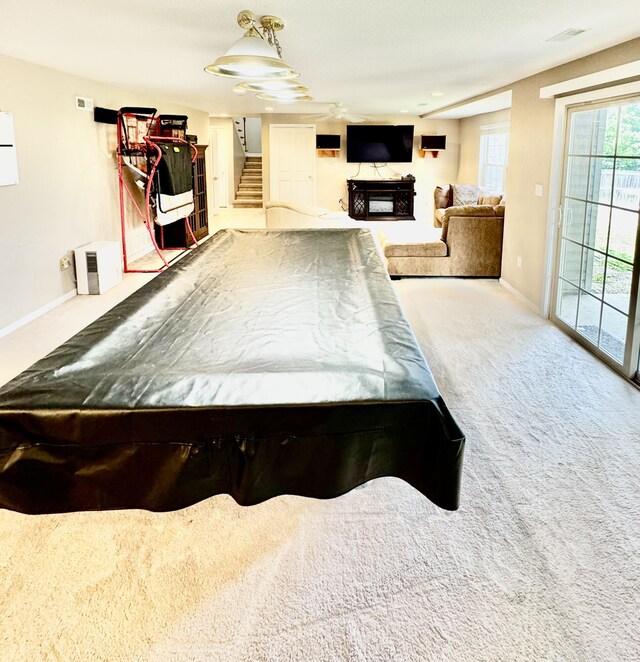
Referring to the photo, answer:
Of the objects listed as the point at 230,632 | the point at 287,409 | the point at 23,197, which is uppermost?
the point at 23,197

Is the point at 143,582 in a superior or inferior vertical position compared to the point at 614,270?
inferior

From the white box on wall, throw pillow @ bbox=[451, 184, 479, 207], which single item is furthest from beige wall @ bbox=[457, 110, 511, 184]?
the white box on wall

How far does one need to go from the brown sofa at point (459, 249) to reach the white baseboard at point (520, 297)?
32 centimetres

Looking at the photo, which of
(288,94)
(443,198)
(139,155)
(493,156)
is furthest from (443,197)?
(288,94)

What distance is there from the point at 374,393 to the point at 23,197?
420cm

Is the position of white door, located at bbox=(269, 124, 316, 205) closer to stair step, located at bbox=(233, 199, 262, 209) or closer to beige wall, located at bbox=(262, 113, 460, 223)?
beige wall, located at bbox=(262, 113, 460, 223)

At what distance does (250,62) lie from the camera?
2516mm

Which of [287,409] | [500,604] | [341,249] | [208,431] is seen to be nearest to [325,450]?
[287,409]

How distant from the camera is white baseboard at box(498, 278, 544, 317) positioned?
5324 millimetres

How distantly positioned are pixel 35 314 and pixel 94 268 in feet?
2.95

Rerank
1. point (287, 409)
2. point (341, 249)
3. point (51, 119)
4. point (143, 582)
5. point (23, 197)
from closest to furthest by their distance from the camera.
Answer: point (287, 409)
point (143, 582)
point (341, 249)
point (23, 197)
point (51, 119)

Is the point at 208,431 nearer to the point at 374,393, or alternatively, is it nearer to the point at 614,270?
the point at 374,393

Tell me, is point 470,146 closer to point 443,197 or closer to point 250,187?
point 443,197

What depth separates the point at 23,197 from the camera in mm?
4824
